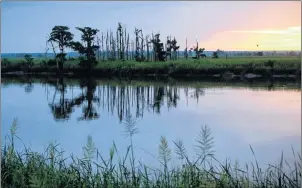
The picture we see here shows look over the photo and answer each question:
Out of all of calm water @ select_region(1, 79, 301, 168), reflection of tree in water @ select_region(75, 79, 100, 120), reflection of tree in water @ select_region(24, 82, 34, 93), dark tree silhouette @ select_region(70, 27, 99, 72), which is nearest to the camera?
calm water @ select_region(1, 79, 301, 168)

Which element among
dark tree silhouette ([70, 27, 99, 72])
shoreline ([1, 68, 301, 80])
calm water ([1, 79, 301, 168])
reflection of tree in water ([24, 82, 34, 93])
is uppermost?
dark tree silhouette ([70, 27, 99, 72])

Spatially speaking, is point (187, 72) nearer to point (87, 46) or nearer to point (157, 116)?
point (157, 116)

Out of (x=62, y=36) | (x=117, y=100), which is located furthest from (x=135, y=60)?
(x=62, y=36)

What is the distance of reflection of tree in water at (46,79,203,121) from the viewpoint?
935 centimetres

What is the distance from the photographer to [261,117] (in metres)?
9.10

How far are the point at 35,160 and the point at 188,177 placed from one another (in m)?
1.15

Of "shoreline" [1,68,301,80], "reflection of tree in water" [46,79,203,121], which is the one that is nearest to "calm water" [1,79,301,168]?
"reflection of tree in water" [46,79,203,121]

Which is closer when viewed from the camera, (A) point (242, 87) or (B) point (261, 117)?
(B) point (261, 117)

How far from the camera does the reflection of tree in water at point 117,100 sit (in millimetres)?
9352

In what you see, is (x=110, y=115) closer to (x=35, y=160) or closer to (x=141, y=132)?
(x=141, y=132)

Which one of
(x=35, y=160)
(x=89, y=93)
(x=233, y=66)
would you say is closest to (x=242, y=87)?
(x=233, y=66)

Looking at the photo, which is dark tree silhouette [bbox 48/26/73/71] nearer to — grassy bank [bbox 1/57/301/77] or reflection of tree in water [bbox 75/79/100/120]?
reflection of tree in water [bbox 75/79/100/120]

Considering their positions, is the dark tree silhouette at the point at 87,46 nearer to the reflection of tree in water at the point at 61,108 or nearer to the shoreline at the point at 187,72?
the reflection of tree in water at the point at 61,108

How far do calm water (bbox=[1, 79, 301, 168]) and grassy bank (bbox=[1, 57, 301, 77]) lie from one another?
24.5 inches
